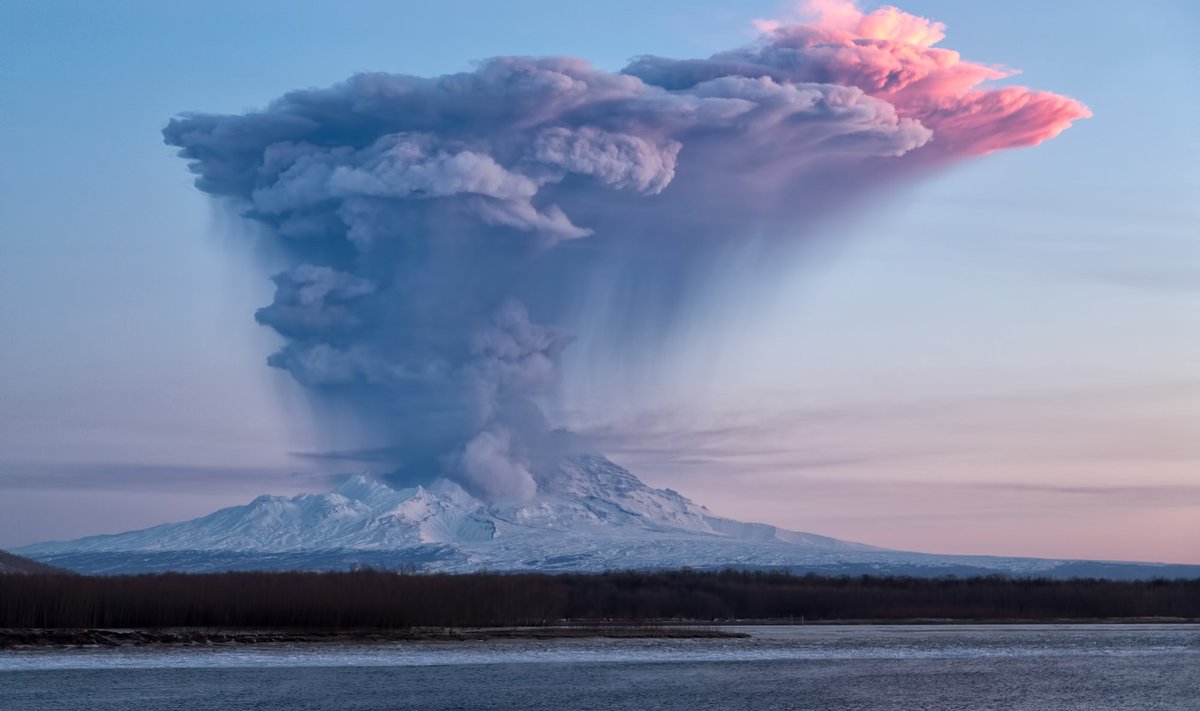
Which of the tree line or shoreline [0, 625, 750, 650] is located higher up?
the tree line

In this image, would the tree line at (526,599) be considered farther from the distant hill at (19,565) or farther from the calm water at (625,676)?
the distant hill at (19,565)

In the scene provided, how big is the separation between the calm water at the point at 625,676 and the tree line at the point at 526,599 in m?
10.3

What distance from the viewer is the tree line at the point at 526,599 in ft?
240

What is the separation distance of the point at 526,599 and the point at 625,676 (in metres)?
35.7

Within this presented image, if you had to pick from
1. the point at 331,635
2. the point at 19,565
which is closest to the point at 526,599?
the point at 331,635

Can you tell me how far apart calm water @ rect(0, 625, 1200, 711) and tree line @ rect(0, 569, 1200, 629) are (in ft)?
33.9

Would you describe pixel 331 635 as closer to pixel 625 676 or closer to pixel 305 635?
pixel 305 635

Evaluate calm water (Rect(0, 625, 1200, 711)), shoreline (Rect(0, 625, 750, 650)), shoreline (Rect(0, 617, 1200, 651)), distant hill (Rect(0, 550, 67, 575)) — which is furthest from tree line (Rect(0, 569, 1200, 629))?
distant hill (Rect(0, 550, 67, 575))

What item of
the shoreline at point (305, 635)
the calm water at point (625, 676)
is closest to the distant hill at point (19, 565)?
the shoreline at point (305, 635)

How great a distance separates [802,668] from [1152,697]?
585 inches

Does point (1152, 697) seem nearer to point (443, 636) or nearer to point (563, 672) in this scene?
point (563, 672)

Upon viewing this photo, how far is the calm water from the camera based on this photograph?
4384 cm

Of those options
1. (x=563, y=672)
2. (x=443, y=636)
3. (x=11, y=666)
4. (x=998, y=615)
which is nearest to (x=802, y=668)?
(x=563, y=672)

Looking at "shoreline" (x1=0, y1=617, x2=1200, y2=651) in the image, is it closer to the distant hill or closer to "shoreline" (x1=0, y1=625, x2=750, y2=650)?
"shoreline" (x1=0, y1=625, x2=750, y2=650)
